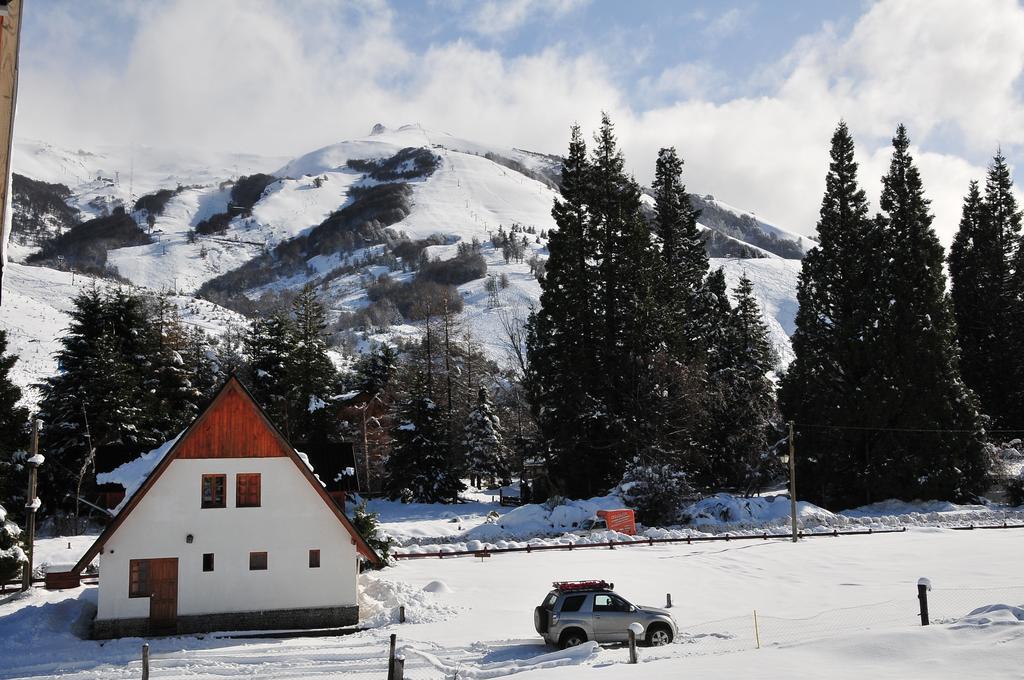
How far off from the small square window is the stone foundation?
134 cm

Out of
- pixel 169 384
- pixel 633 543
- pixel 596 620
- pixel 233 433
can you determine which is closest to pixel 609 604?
pixel 596 620

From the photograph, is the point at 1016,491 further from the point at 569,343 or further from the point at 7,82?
the point at 7,82

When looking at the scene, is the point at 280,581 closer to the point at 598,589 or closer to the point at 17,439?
the point at 598,589

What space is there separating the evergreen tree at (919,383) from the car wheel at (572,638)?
3787 centimetres

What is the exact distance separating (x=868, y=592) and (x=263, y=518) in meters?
19.7

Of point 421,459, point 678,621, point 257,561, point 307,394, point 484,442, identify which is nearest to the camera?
point 678,621

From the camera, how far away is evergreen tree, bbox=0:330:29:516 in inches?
1649

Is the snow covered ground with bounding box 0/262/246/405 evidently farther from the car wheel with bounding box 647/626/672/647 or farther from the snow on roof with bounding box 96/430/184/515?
the car wheel with bounding box 647/626/672/647

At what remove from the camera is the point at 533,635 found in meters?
22.1

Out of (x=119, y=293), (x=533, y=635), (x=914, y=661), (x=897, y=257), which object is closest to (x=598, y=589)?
(x=533, y=635)

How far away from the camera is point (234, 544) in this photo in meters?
25.2

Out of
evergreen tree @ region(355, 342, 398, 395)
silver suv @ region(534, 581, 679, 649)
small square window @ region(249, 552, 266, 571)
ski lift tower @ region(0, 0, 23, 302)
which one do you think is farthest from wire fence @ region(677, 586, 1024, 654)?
evergreen tree @ region(355, 342, 398, 395)

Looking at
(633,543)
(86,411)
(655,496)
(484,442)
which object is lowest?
(633,543)

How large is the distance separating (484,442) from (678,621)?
47755 mm
